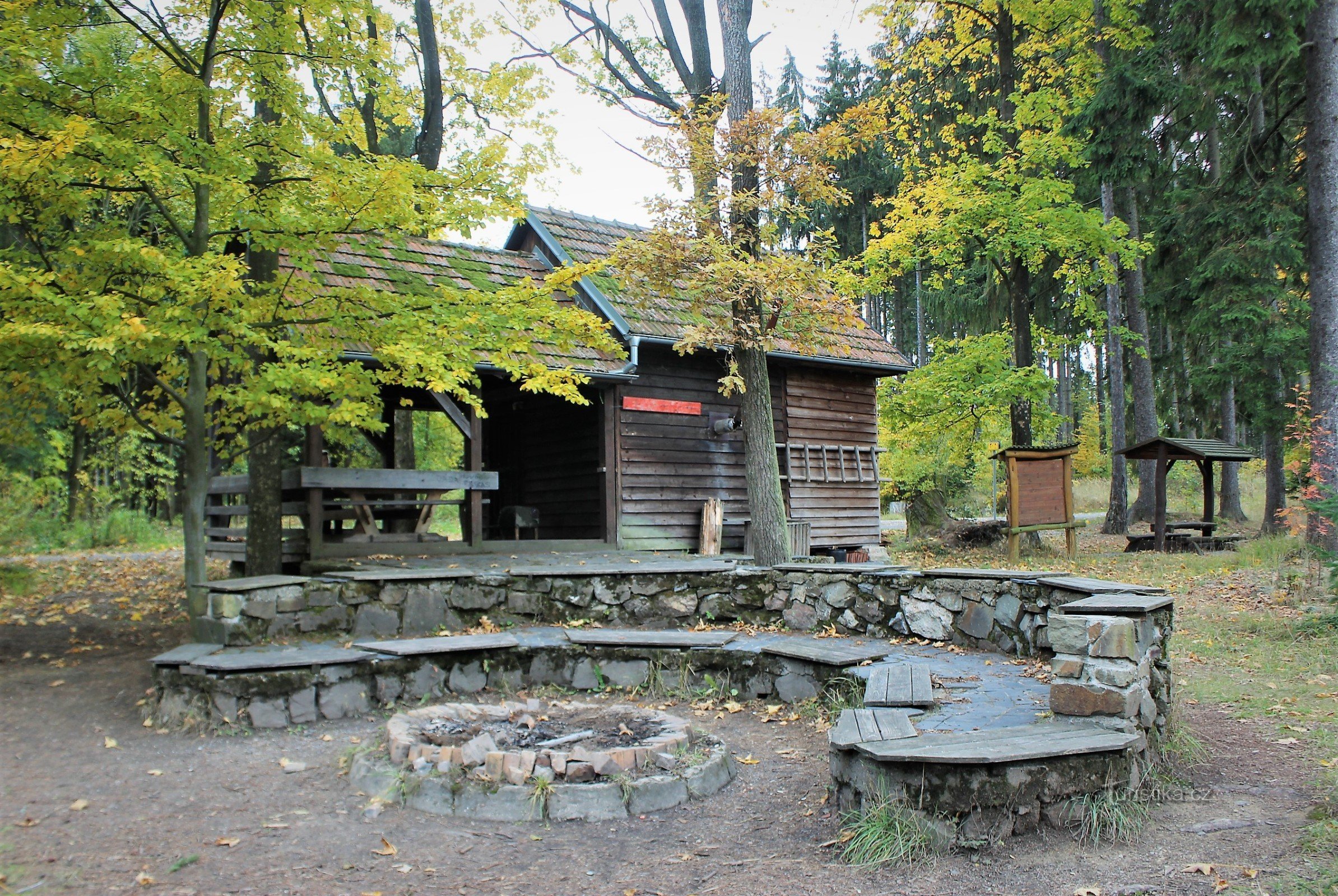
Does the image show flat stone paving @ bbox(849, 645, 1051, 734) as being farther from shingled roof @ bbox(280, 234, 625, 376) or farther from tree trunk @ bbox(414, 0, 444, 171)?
tree trunk @ bbox(414, 0, 444, 171)

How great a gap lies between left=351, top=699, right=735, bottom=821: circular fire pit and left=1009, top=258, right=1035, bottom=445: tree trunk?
1394 cm

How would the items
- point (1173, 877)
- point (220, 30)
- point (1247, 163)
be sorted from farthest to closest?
point (1247, 163) → point (220, 30) → point (1173, 877)

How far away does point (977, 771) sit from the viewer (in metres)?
3.97

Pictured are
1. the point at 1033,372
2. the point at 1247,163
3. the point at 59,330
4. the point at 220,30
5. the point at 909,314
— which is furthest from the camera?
the point at 909,314

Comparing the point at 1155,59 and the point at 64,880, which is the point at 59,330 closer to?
the point at 64,880

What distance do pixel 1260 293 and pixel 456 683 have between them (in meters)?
15.6

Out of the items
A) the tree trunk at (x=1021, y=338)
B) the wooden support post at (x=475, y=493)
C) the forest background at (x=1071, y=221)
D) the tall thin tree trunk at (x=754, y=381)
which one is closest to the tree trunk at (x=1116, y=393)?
the forest background at (x=1071, y=221)

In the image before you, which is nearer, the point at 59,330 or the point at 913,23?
the point at 59,330

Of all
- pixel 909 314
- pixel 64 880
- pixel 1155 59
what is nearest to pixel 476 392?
pixel 64 880

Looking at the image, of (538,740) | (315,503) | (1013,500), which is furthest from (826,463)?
(538,740)

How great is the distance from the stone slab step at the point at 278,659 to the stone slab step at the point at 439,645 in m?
0.17

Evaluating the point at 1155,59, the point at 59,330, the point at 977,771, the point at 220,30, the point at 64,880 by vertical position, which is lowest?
the point at 64,880

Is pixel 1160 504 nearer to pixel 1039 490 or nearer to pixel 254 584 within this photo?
pixel 1039 490

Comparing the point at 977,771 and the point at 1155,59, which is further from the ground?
the point at 1155,59
